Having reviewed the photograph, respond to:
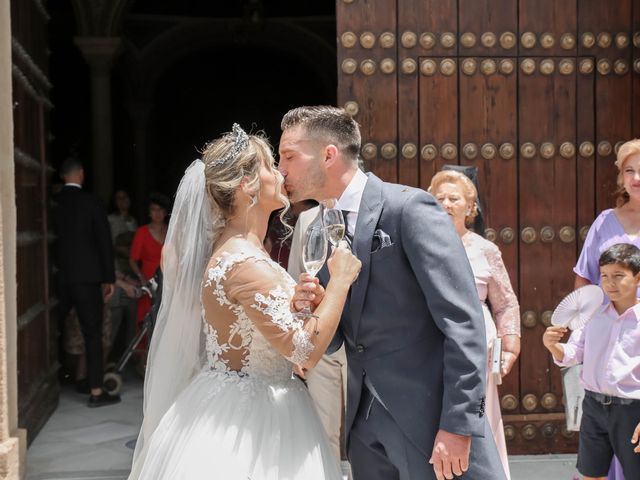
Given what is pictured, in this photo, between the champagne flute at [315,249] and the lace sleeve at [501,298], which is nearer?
the champagne flute at [315,249]

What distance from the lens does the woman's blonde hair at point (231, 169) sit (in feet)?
8.17

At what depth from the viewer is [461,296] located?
2182 millimetres

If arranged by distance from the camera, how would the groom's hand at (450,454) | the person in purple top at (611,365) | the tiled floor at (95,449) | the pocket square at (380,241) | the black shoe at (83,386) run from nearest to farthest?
the groom's hand at (450,454)
the pocket square at (380,241)
the person in purple top at (611,365)
the tiled floor at (95,449)
the black shoe at (83,386)

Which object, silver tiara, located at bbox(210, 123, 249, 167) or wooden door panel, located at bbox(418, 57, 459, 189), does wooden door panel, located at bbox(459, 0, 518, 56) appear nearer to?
wooden door panel, located at bbox(418, 57, 459, 189)

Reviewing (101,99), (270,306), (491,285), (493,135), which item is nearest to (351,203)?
(270,306)

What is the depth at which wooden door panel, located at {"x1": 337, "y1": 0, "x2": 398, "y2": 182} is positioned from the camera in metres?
4.44

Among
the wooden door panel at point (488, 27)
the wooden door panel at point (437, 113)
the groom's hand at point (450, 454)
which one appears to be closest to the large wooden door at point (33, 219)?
the wooden door panel at point (437, 113)

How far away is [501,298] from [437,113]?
1247 mm

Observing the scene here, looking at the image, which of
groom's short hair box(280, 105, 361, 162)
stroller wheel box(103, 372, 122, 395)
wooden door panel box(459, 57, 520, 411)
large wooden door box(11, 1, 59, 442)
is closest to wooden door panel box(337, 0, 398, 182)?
wooden door panel box(459, 57, 520, 411)

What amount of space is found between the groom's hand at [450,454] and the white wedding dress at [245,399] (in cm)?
40

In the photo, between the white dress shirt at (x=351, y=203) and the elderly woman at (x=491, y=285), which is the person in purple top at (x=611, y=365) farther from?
the white dress shirt at (x=351, y=203)

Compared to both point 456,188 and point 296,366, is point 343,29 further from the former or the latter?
point 296,366

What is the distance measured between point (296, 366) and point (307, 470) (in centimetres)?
30

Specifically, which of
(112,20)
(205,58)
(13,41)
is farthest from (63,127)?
(13,41)
